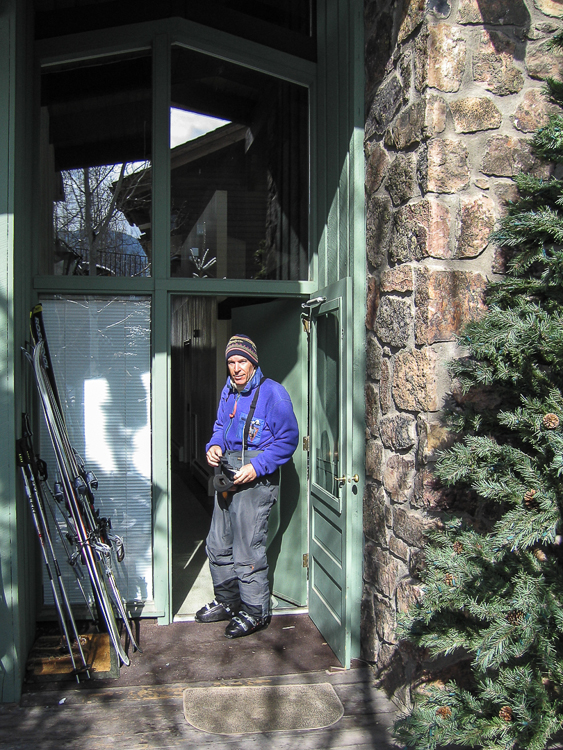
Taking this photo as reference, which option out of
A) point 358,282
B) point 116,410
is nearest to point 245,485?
point 116,410

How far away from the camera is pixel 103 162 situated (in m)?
4.18

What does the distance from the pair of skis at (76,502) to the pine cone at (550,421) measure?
90.7 inches

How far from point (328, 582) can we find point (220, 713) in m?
0.99

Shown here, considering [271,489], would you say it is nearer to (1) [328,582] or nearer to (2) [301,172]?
(1) [328,582]

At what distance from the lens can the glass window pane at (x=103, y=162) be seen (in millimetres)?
4086

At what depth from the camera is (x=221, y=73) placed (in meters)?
4.23

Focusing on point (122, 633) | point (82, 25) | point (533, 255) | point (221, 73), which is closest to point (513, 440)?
point (533, 255)

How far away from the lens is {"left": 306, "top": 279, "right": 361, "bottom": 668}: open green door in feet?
11.2

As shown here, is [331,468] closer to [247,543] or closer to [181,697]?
[247,543]

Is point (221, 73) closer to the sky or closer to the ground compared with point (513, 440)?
closer to the sky

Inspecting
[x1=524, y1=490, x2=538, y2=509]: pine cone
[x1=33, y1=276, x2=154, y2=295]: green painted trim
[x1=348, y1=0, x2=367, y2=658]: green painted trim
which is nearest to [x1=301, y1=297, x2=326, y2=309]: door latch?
[x1=348, y1=0, x2=367, y2=658]: green painted trim

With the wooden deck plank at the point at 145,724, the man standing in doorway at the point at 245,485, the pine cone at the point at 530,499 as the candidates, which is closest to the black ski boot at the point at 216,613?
the man standing in doorway at the point at 245,485

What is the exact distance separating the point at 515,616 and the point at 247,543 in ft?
6.72

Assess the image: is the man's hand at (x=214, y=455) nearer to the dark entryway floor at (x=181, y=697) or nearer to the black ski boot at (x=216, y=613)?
the black ski boot at (x=216, y=613)
